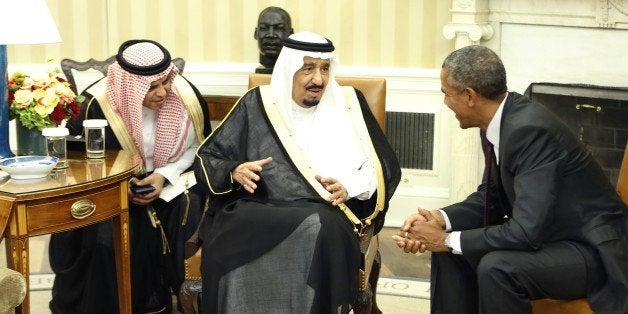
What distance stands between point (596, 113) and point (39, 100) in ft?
9.37

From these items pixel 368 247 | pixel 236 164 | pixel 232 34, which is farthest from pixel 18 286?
pixel 232 34

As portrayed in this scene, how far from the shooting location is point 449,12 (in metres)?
5.55

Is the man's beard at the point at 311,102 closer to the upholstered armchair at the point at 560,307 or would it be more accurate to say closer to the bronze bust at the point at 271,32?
the upholstered armchair at the point at 560,307

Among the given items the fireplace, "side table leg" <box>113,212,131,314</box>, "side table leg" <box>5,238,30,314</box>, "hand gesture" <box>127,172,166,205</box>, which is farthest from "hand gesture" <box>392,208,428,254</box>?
the fireplace

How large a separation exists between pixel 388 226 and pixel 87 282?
2.28 meters

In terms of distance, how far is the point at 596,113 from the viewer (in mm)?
5160

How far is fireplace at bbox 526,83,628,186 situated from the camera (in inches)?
200

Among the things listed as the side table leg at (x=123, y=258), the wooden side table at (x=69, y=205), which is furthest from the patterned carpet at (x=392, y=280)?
the wooden side table at (x=69, y=205)

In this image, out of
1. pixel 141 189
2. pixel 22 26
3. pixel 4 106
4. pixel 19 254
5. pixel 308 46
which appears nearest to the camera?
pixel 19 254

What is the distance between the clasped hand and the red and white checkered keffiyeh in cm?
117

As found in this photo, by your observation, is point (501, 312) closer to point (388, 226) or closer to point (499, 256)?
point (499, 256)

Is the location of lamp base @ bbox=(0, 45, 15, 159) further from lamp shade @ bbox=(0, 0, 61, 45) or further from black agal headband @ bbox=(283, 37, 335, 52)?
black agal headband @ bbox=(283, 37, 335, 52)

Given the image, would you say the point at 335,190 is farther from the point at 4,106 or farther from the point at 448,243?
the point at 4,106

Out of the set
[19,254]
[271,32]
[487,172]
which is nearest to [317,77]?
[487,172]
